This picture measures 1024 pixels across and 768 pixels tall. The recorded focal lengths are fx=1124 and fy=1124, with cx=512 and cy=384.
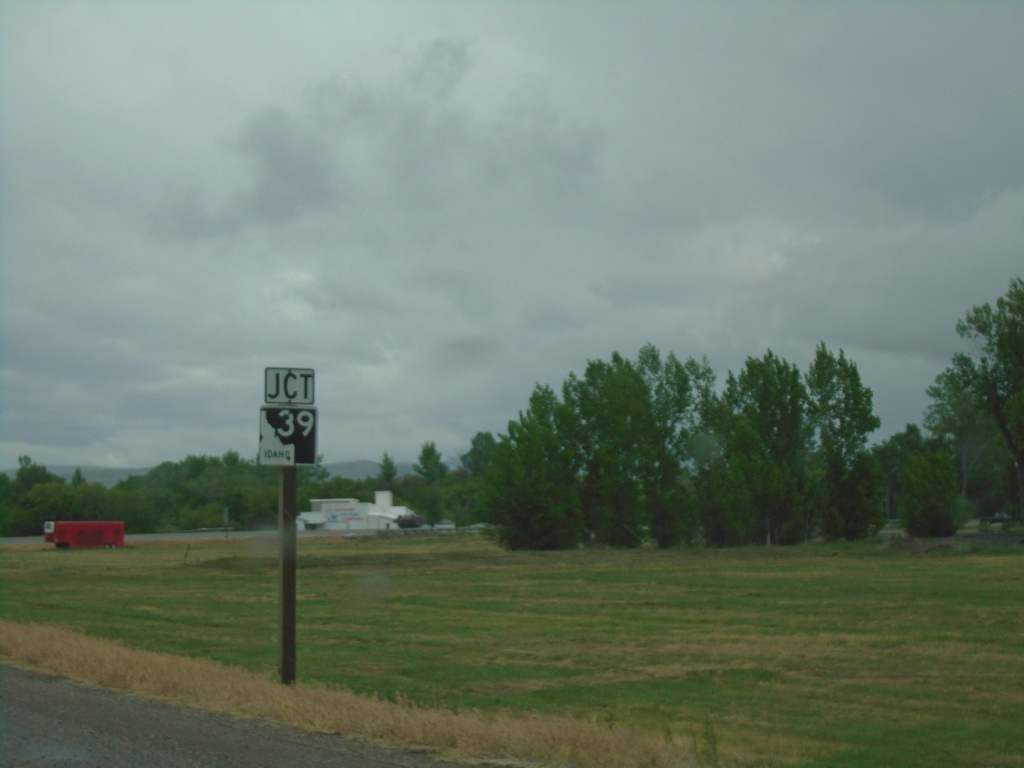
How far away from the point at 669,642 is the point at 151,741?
12.6 meters

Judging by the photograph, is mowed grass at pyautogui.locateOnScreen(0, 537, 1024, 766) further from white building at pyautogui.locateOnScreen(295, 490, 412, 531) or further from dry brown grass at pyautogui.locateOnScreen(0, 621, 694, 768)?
white building at pyautogui.locateOnScreen(295, 490, 412, 531)

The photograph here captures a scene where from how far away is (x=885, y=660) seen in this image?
1844 centimetres

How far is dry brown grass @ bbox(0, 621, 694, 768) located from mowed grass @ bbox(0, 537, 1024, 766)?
62cm

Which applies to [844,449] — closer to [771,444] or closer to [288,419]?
Answer: [771,444]

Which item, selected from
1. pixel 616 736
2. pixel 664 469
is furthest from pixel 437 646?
pixel 664 469

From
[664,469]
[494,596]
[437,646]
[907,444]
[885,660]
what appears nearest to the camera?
[885,660]

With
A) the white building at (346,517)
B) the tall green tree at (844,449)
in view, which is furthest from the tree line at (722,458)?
the white building at (346,517)

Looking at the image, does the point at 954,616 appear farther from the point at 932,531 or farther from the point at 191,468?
the point at 191,468

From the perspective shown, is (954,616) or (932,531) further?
(932,531)

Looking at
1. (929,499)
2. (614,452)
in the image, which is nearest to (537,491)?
(614,452)

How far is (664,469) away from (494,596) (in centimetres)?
4064

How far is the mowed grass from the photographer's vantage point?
42.1 ft

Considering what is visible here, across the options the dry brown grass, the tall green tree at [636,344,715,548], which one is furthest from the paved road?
the tall green tree at [636,344,715,548]

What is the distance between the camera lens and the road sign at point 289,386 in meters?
14.2
